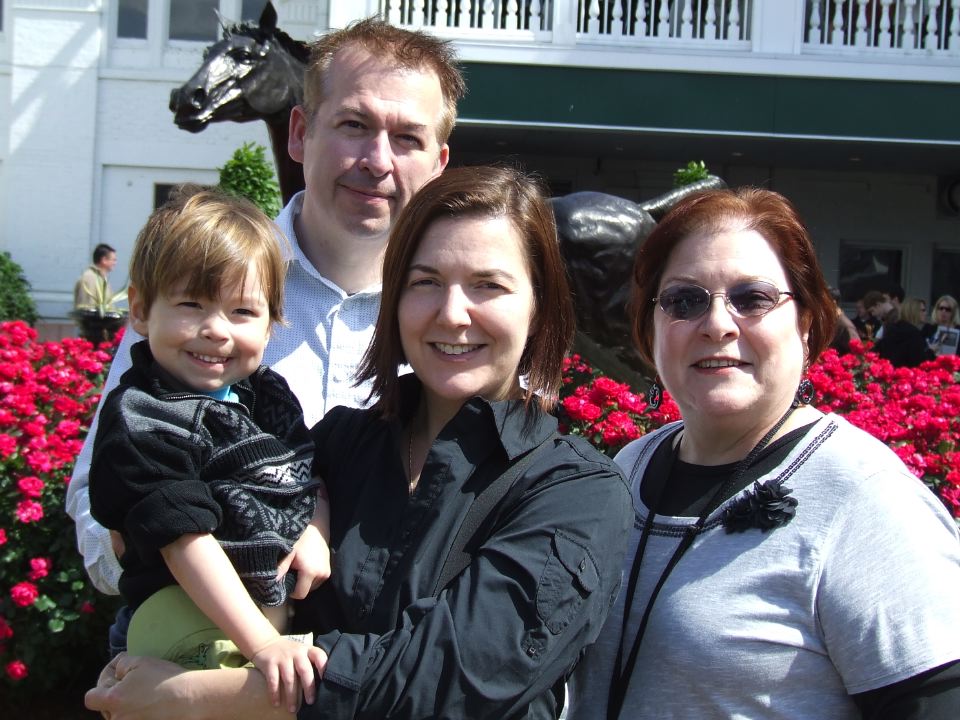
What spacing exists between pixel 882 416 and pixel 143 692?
3366 millimetres

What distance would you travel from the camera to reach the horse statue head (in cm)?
700

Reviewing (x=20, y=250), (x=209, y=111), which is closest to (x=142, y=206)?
(x=20, y=250)

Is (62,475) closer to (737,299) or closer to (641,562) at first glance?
(641,562)

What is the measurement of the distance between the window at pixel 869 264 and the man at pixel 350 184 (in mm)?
16106

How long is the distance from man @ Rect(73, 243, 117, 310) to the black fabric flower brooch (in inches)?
403

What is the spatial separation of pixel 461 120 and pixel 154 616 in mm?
12247

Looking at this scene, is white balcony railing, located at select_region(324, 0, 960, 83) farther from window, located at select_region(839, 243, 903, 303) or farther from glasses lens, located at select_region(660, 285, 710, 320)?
glasses lens, located at select_region(660, 285, 710, 320)

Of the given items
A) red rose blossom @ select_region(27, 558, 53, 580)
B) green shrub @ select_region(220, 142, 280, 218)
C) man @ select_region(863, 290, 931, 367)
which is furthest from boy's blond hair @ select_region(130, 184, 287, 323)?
man @ select_region(863, 290, 931, 367)

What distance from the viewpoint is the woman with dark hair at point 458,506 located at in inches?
57.8

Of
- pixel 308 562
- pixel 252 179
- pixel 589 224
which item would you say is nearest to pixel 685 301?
pixel 308 562

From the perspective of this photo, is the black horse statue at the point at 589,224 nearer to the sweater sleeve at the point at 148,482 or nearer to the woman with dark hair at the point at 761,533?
the woman with dark hair at the point at 761,533

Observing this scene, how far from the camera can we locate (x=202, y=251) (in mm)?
1805

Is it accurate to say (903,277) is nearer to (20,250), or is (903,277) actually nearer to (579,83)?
(579,83)

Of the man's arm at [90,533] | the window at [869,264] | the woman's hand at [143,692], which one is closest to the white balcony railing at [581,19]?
the window at [869,264]
